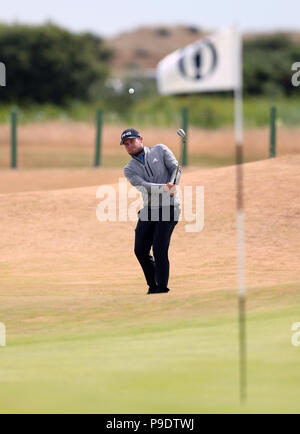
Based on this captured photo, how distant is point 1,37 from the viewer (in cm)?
9000

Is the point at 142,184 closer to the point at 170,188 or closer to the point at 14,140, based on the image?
the point at 170,188

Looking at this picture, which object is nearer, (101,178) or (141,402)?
(141,402)

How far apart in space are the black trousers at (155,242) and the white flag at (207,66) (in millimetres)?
2992

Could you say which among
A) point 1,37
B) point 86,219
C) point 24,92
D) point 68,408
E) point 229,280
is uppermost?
point 1,37

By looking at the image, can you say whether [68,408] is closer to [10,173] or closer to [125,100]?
[10,173]

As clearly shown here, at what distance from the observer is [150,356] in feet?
24.1

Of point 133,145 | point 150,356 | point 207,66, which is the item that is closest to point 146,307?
point 133,145

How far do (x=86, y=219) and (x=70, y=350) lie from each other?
10.3 metres

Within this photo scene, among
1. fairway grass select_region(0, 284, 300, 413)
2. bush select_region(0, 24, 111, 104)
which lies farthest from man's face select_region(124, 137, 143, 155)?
bush select_region(0, 24, 111, 104)

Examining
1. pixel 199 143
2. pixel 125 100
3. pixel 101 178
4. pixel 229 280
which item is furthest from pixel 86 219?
pixel 125 100

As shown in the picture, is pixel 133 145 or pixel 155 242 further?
pixel 155 242

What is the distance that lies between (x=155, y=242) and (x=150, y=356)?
158 inches

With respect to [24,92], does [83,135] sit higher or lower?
lower

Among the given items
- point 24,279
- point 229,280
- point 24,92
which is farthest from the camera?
point 24,92
